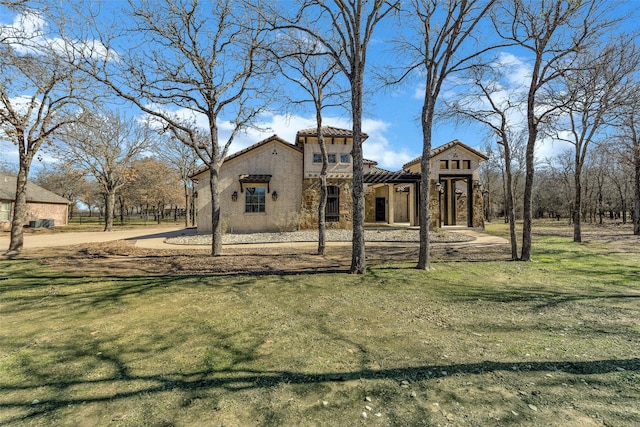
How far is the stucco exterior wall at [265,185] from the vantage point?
58.6ft

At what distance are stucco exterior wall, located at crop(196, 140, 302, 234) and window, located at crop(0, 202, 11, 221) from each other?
72.9 ft

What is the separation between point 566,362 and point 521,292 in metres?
3.14

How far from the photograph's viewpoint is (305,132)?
18594mm

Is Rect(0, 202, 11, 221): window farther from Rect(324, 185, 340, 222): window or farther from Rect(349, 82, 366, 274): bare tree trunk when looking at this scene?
Rect(349, 82, 366, 274): bare tree trunk

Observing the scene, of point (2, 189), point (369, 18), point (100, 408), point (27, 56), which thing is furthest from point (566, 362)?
point (2, 189)

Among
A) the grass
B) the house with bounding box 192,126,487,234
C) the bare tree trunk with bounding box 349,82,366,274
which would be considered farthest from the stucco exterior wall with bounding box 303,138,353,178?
the grass

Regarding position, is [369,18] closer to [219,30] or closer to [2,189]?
[219,30]

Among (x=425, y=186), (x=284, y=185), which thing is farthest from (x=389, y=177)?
(x=425, y=186)

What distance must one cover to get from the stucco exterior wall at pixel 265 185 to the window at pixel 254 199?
0.21 metres

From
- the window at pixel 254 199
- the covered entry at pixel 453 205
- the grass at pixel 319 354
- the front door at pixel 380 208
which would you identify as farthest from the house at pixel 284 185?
the grass at pixel 319 354

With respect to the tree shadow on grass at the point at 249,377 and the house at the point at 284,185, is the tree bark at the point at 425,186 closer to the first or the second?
the tree shadow on grass at the point at 249,377

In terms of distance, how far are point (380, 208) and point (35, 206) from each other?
33.4 meters

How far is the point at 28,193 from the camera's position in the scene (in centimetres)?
2856

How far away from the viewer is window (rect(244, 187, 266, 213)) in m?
18.3
